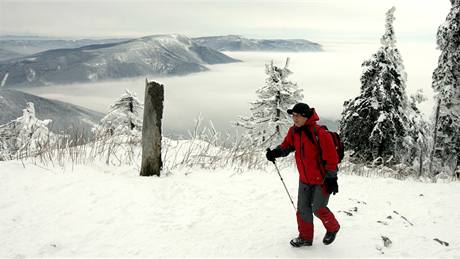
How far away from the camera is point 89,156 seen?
7.46m

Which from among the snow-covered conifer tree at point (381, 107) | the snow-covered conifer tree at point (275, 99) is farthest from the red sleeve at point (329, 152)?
the snow-covered conifer tree at point (275, 99)

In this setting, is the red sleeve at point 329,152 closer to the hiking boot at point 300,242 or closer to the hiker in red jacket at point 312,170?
the hiker in red jacket at point 312,170

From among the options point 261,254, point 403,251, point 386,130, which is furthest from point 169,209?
point 386,130

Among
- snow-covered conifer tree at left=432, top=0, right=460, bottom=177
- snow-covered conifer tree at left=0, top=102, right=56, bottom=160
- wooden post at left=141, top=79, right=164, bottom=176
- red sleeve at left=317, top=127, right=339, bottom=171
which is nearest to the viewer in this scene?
red sleeve at left=317, top=127, right=339, bottom=171

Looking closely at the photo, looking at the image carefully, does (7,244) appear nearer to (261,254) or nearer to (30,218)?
(30,218)

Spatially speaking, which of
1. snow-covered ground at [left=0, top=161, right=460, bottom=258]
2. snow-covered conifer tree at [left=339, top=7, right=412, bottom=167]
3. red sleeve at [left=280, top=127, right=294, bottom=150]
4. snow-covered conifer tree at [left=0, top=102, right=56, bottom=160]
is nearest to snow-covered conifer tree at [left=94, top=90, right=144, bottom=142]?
snow-covered conifer tree at [left=339, top=7, right=412, bottom=167]

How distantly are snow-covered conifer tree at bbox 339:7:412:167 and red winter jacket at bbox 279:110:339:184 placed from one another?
16.6 m

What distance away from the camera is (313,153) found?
4.51 metres

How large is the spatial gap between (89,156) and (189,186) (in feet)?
7.57

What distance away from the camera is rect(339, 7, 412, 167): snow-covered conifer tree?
20375 mm

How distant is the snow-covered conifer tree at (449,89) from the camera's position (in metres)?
17.7

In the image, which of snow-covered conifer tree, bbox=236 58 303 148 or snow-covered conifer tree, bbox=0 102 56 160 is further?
snow-covered conifer tree, bbox=236 58 303 148

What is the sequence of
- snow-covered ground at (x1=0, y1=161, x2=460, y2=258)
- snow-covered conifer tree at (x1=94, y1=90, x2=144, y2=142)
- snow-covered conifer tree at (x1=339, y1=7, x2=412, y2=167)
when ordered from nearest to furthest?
snow-covered ground at (x1=0, y1=161, x2=460, y2=258) < snow-covered conifer tree at (x1=339, y1=7, x2=412, y2=167) < snow-covered conifer tree at (x1=94, y1=90, x2=144, y2=142)

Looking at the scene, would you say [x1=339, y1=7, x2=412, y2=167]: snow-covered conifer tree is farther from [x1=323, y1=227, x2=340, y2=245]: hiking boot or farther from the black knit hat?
the black knit hat
